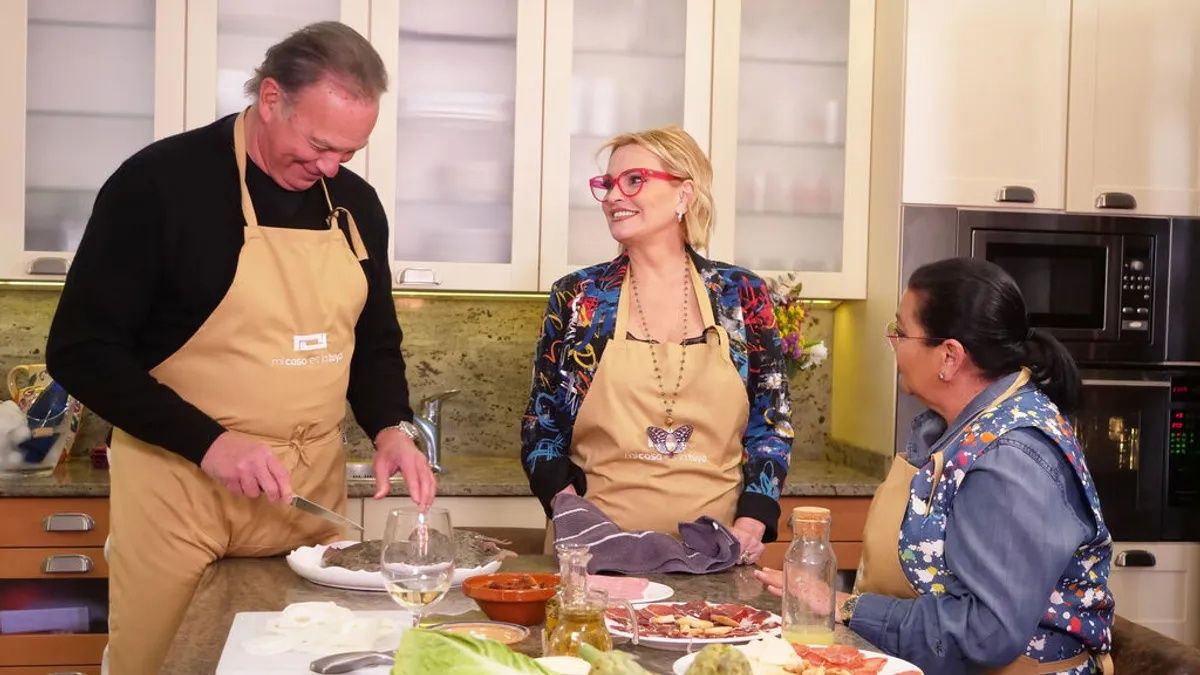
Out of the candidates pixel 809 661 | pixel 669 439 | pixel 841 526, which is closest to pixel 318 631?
pixel 809 661

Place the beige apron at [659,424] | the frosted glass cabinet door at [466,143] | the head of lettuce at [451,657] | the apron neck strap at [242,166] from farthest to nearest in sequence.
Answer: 1. the frosted glass cabinet door at [466,143]
2. the beige apron at [659,424]
3. the apron neck strap at [242,166]
4. the head of lettuce at [451,657]

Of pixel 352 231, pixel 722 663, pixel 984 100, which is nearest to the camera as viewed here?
pixel 722 663

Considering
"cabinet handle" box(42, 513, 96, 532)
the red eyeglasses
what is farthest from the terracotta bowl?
"cabinet handle" box(42, 513, 96, 532)

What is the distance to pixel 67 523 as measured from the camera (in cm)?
332

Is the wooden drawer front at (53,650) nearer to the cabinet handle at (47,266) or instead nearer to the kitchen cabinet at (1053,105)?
the cabinet handle at (47,266)

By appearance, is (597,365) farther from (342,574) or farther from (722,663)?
(722,663)

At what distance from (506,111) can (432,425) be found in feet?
3.08

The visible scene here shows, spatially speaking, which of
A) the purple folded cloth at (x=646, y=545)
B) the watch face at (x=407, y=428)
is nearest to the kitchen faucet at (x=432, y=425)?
the watch face at (x=407, y=428)

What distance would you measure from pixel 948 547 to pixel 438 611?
2.48 feet

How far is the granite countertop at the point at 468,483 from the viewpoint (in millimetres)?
3332

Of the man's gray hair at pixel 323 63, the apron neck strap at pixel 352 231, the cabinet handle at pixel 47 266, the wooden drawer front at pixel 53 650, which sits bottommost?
the wooden drawer front at pixel 53 650

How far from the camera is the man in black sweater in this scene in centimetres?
217

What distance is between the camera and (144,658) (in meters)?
2.18

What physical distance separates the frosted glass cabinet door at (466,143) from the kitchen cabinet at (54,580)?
1.09m
